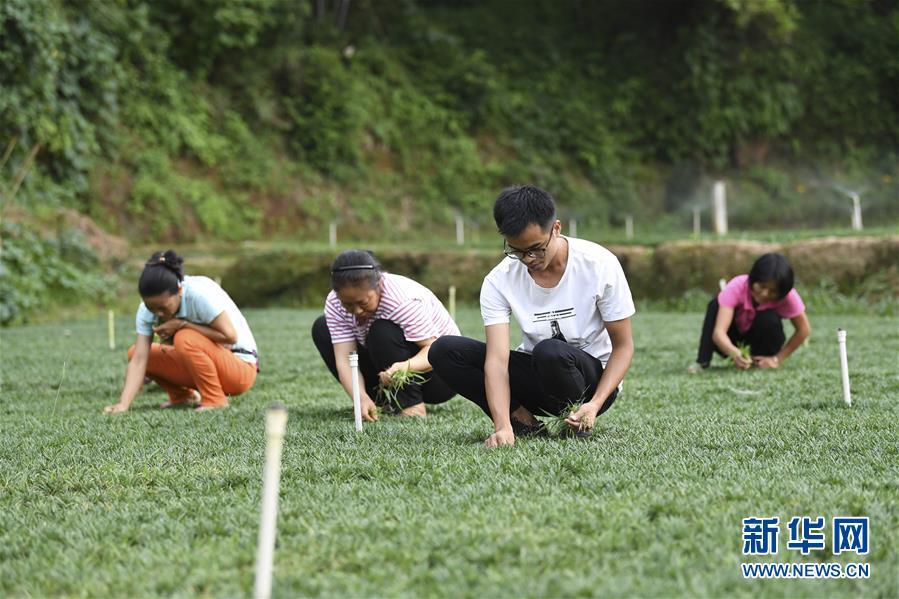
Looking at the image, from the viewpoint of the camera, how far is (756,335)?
7352 millimetres

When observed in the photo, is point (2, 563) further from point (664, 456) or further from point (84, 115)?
point (84, 115)

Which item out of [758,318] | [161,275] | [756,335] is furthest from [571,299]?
[756,335]

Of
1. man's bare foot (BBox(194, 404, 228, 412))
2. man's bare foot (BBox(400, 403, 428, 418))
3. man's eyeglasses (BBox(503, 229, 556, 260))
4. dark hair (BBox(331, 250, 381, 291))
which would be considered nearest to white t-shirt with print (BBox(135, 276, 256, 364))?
man's bare foot (BBox(194, 404, 228, 412))

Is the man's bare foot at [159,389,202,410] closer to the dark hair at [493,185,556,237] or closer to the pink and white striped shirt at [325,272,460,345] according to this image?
the pink and white striped shirt at [325,272,460,345]

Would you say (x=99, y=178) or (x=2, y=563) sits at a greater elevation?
(x=99, y=178)

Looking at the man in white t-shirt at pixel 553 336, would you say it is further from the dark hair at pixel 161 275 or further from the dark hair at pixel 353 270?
the dark hair at pixel 161 275

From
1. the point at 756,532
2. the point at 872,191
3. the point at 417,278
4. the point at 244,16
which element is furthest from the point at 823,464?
the point at 872,191

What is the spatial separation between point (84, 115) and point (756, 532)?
58.9 feet

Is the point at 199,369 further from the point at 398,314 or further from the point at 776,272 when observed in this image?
the point at 776,272

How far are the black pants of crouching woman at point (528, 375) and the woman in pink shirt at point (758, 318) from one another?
8.82 feet

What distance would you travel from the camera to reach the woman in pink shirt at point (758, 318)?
681cm

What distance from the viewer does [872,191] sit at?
84.4ft

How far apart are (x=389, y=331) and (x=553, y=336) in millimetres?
1293

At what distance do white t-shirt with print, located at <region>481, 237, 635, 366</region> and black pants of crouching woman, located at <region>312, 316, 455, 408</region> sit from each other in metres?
1.16
